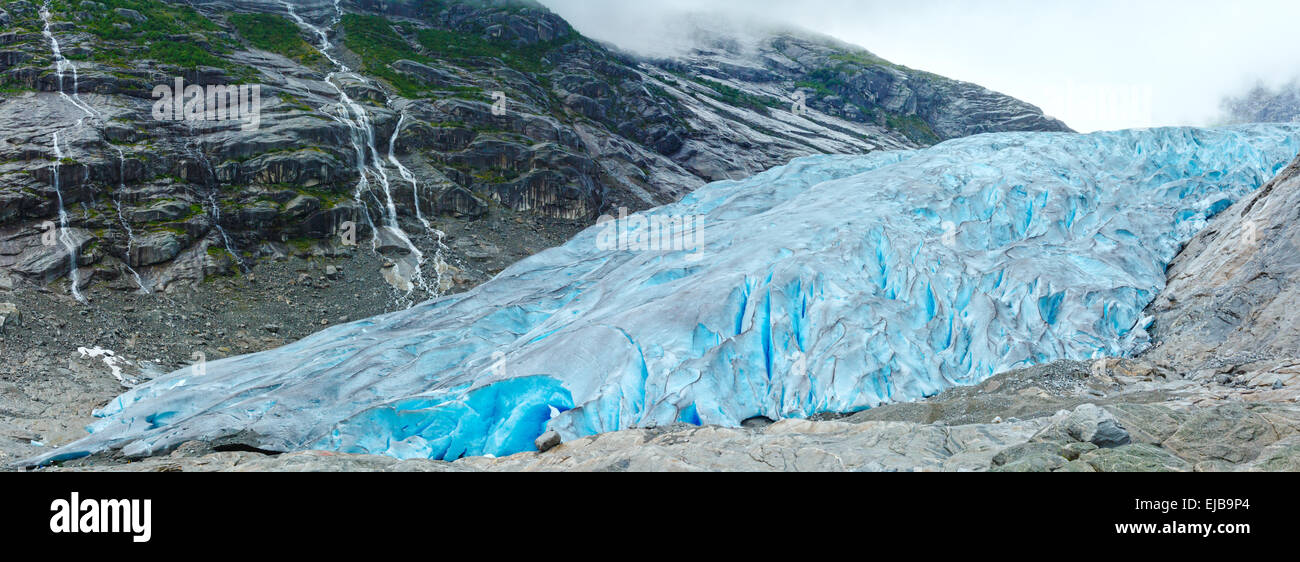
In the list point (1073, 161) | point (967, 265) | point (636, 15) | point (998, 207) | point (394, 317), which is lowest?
point (394, 317)

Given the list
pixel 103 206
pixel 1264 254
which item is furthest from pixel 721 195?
pixel 103 206

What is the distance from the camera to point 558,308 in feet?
77.9

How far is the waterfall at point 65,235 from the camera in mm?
25564

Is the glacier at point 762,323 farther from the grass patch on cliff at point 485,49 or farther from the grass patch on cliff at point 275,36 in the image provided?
the grass patch on cliff at point 485,49

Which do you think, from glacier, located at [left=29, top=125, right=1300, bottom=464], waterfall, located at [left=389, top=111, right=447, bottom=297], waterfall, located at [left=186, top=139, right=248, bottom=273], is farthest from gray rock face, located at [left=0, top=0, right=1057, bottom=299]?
glacier, located at [left=29, top=125, right=1300, bottom=464]

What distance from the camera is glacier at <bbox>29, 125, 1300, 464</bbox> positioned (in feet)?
53.3

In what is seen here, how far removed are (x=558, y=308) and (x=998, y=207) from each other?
16252mm

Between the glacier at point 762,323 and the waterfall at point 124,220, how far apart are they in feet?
28.2

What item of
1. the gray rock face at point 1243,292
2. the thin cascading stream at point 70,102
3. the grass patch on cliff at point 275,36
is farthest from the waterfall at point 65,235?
the gray rock face at point 1243,292

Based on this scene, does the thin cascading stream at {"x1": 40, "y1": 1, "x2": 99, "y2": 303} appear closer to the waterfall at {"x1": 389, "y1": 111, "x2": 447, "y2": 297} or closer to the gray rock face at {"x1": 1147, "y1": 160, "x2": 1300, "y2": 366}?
the waterfall at {"x1": 389, "y1": 111, "x2": 447, "y2": 297}

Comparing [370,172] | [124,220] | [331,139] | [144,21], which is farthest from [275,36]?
[124,220]

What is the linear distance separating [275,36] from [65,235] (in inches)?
1036

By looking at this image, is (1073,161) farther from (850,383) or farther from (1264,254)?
(850,383)

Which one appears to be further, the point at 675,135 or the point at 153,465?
the point at 675,135
